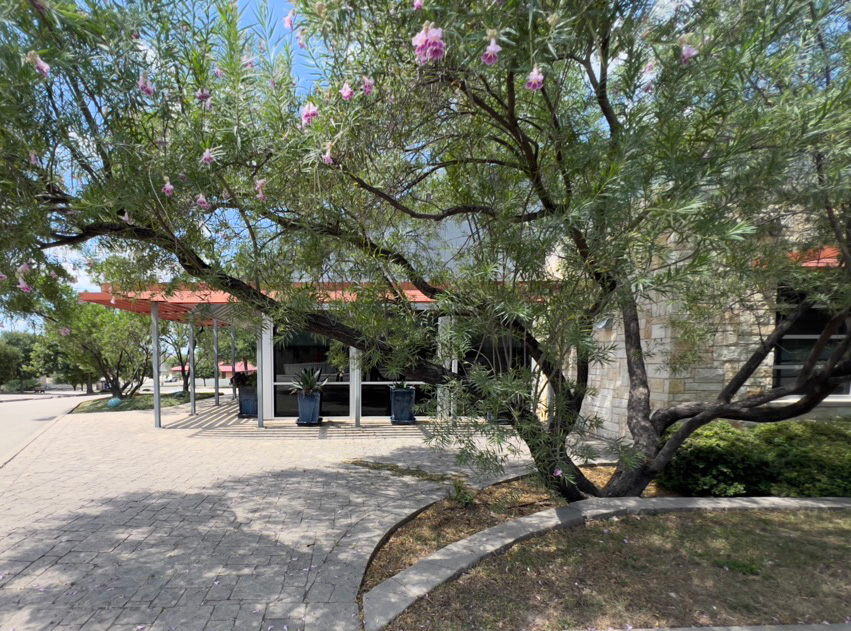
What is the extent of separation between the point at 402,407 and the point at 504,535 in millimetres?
6280

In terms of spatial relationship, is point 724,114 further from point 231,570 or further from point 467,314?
point 231,570

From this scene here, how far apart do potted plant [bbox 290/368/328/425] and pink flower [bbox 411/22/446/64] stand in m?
8.10

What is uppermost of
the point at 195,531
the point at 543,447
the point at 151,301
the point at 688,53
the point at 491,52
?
the point at 688,53

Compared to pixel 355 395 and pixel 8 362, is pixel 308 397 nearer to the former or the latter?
pixel 355 395

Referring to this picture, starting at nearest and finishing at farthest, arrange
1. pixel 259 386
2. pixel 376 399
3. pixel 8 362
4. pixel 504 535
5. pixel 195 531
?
1. pixel 504 535
2. pixel 195 531
3. pixel 259 386
4. pixel 376 399
5. pixel 8 362

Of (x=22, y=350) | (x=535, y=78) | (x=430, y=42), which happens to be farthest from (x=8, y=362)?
(x=535, y=78)

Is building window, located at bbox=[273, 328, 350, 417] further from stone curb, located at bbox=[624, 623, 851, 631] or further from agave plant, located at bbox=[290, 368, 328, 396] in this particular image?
stone curb, located at bbox=[624, 623, 851, 631]

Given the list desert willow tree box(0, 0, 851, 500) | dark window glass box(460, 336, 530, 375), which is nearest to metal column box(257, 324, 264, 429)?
desert willow tree box(0, 0, 851, 500)

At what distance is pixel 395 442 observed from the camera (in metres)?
7.99

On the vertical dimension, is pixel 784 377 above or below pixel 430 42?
below

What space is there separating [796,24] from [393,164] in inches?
109

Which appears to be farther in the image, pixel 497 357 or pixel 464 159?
pixel 464 159

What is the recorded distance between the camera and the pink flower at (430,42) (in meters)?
1.94

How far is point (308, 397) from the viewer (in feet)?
30.6
